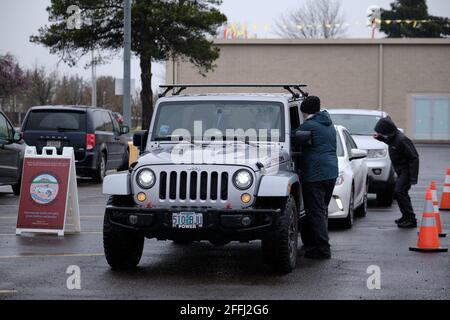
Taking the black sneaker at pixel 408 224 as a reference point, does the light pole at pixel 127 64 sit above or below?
above

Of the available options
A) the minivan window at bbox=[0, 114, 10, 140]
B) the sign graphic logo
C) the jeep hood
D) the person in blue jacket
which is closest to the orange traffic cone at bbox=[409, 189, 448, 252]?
the person in blue jacket

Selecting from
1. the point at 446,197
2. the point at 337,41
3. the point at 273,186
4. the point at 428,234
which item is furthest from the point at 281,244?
the point at 337,41

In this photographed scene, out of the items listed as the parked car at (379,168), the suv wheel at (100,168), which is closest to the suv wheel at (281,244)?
the parked car at (379,168)

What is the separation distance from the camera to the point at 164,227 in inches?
377

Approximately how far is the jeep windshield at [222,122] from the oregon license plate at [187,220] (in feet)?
5.35

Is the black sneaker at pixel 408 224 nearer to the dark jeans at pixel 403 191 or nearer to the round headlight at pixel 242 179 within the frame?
the dark jeans at pixel 403 191

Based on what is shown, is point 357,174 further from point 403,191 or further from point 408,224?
point 408,224

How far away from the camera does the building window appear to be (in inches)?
2320

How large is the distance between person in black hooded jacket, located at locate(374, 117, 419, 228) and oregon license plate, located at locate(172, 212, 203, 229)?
5665 millimetres

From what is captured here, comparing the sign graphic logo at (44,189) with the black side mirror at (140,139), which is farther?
the sign graphic logo at (44,189)

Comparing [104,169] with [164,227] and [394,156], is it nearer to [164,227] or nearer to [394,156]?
[394,156]

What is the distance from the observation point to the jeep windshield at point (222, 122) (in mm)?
10984

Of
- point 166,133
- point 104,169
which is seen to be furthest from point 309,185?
point 104,169

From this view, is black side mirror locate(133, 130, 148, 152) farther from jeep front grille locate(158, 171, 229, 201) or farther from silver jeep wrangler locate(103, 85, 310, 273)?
jeep front grille locate(158, 171, 229, 201)
